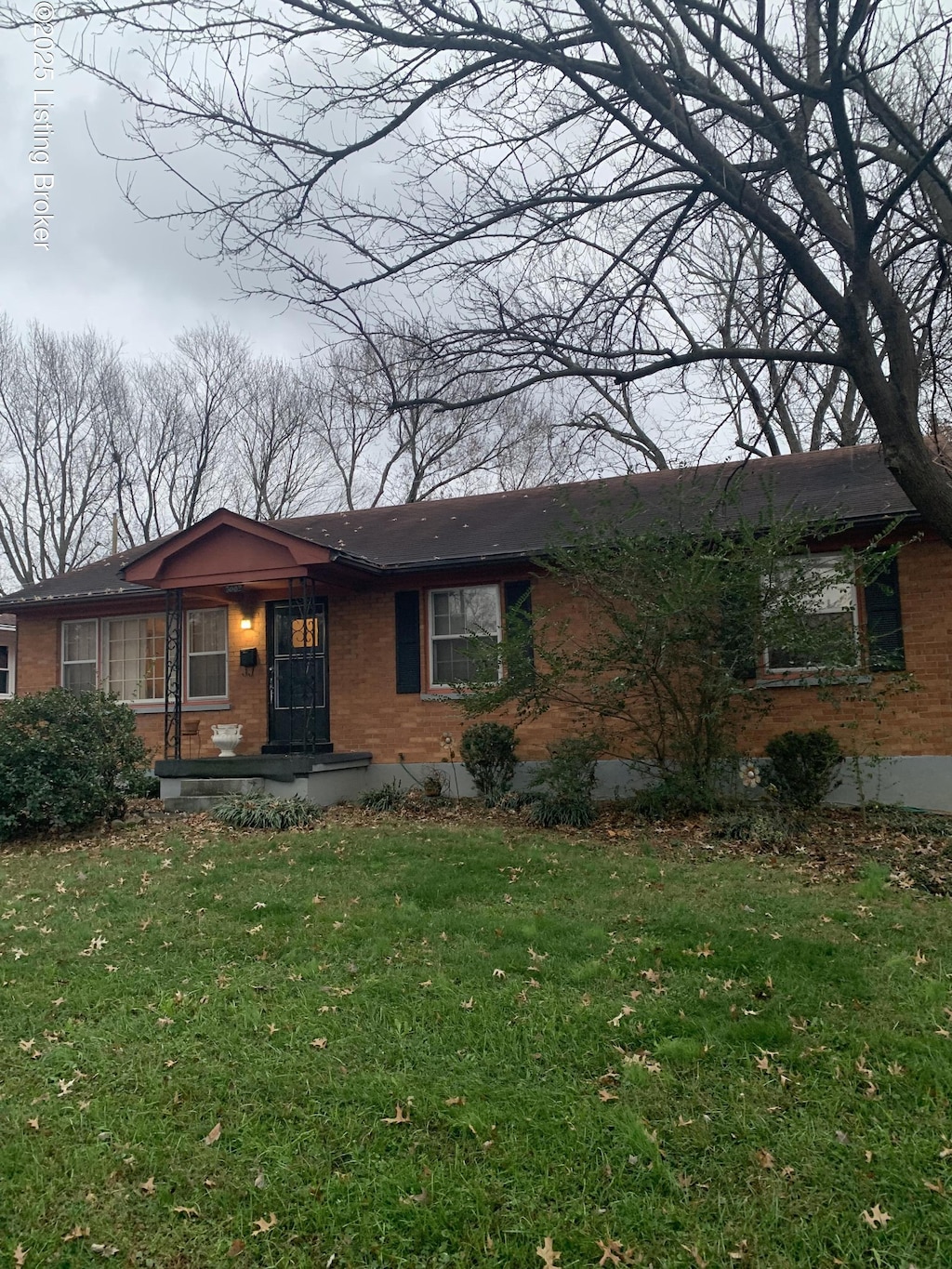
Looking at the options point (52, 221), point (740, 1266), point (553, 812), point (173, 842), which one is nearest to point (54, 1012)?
point (740, 1266)

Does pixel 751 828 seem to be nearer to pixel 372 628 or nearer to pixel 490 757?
pixel 490 757

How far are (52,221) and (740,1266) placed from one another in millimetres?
11202

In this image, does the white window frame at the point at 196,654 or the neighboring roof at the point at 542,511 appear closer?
the neighboring roof at the point at 542,511

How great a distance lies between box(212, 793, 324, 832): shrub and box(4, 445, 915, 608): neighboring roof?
321 centimetres

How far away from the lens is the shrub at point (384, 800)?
34.4 feet

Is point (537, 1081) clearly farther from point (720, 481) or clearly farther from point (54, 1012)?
point (720, 481)

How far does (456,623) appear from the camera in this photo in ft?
39.5

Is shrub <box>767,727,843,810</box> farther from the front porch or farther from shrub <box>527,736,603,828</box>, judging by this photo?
the front porch

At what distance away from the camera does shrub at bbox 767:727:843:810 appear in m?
9.22

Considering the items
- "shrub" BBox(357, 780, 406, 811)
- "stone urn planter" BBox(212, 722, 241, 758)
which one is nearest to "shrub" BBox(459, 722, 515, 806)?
"shrub" BBox(357, 780, 406, 811)

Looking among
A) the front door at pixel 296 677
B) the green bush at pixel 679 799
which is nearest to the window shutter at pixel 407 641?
the front door at pixel 296 677

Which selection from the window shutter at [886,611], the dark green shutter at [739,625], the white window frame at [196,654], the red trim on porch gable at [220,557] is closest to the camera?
the dark green shutter at [739,625]

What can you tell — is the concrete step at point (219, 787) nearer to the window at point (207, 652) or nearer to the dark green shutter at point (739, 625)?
the window at point (207, 652)

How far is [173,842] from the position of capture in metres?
8.55
